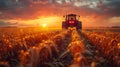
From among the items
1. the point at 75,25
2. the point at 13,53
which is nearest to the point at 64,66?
the point at 13,53

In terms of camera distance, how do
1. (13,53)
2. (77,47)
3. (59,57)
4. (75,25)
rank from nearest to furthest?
(77,47) < (59,57) < (13,53) < (75,25)

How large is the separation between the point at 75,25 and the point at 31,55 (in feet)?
100

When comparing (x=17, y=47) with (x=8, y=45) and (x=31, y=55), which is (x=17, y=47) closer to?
(x=8, y=45)

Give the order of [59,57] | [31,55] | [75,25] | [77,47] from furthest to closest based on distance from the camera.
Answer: [75,25], [59,57], [77,47], [31,55]

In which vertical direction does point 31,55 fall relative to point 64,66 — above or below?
above

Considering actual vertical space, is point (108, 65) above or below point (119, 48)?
below

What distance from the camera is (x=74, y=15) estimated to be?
130ft

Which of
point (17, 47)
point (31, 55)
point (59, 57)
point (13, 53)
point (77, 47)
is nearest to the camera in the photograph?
point (31, 55)

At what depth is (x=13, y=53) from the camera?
10766 mm

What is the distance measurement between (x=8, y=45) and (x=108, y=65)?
459cm

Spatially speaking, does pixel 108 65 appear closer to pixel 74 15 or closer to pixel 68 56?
pixel 68 56

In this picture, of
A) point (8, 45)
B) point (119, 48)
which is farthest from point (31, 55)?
point (8, 45)

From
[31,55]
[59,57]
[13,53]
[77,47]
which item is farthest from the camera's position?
[13,53]

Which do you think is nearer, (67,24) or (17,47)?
(17,47)
